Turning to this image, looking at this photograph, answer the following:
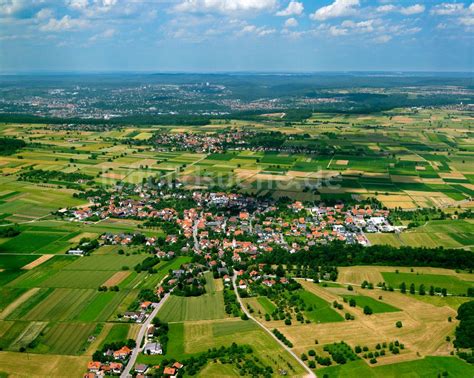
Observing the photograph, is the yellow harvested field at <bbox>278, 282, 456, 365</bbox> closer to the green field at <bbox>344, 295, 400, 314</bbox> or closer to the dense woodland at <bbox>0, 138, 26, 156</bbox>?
the green field at <bbox>344, 295, 400, 314</bbox>

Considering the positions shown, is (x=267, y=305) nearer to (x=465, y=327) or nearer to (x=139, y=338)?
(x=139, y=338)

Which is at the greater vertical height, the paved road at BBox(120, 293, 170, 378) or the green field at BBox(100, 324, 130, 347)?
the green field at BBox(100, 324, 130, 347)

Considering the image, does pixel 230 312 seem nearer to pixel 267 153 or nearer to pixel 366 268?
pixel 366 268

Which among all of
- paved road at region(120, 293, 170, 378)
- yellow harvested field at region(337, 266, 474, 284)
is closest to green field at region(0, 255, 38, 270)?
paved road at region(120, 293, 170, 378)

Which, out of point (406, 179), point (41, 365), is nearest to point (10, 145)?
point (406, 179)

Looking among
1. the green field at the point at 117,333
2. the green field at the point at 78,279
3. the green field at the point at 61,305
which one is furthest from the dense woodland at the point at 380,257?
the green field at the point at 61,305
